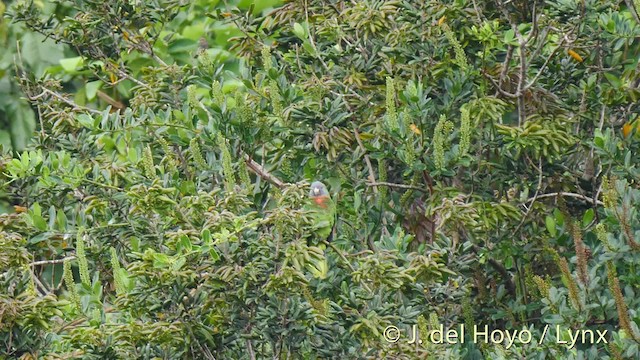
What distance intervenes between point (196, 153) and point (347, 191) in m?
0.41

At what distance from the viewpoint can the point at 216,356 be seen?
2234 mm

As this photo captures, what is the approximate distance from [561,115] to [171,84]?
104cm

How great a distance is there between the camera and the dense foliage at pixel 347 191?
2.14 metres

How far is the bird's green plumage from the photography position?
2.21 metres

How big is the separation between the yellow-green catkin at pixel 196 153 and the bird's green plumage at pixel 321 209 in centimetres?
26

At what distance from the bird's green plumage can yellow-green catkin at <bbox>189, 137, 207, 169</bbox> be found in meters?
0.26

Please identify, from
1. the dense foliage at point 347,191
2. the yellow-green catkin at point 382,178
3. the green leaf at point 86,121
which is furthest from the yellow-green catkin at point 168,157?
the yellow-green catkin at point 382,178

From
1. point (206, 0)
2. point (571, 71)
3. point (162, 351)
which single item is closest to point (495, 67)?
point (571, 71)

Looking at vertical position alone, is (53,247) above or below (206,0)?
above

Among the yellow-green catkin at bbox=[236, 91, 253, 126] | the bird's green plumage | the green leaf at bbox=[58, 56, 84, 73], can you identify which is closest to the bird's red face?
the bird's green plumage

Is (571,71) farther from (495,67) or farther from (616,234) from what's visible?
(616,234)

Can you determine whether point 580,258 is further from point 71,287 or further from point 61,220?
point 61,220

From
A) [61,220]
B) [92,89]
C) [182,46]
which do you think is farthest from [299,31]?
[92,89]

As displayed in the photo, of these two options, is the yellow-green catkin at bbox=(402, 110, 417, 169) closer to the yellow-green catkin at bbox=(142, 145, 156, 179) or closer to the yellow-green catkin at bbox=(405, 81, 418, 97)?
the yellow-green catkin at bbox=(405, 81, 418, 97)
